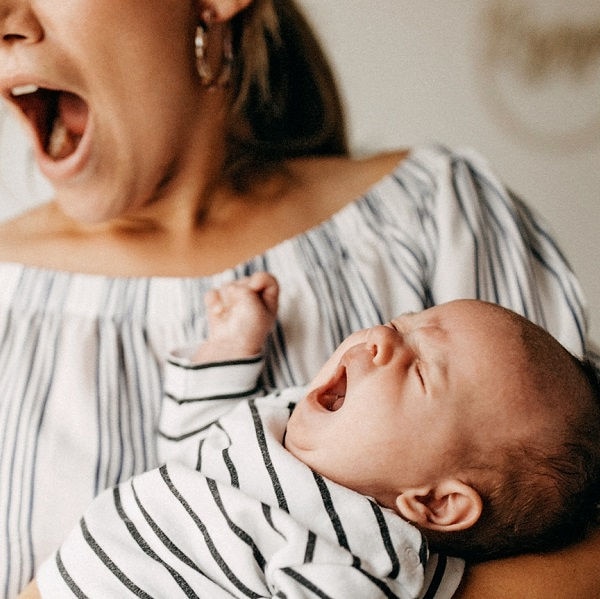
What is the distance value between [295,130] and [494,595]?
928 millimetres

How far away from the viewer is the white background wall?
137cm

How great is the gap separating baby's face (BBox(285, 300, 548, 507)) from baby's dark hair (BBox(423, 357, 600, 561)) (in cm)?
3

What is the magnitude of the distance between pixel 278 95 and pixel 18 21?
1.78 feet

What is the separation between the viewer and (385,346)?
2.44 feet

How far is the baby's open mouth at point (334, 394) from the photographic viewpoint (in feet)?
2.60

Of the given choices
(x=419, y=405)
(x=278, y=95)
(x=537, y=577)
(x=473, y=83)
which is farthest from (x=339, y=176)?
(x=537, y=577)

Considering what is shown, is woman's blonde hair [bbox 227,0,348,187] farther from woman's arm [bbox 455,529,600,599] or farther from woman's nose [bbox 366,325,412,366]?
woman's arm [bbox 455,529,600,599]

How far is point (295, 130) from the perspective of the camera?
4.61 ft

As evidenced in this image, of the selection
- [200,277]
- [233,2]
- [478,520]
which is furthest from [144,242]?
Answer: [478,520]

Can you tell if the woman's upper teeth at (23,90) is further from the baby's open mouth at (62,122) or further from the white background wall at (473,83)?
the white background wall at (473,83)

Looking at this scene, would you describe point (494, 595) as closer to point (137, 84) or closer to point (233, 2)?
point (137, 84)

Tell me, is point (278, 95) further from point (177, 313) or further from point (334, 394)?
point (334, 394)

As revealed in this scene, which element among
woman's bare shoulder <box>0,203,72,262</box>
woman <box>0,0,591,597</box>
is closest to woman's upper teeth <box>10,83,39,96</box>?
woman <box>0,0,591,597</box>

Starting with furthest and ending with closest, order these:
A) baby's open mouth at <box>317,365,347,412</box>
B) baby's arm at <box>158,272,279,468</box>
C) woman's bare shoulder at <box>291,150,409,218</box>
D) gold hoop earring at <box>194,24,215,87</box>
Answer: woman's bare shoulder at <box>291,150,409,218</box>, gold hoop earring at <box>194,24,215,87</box>, baby's arm at <box>158,272,279,468</box>, baby's open mouth at <box>317,365,347,412</box>
